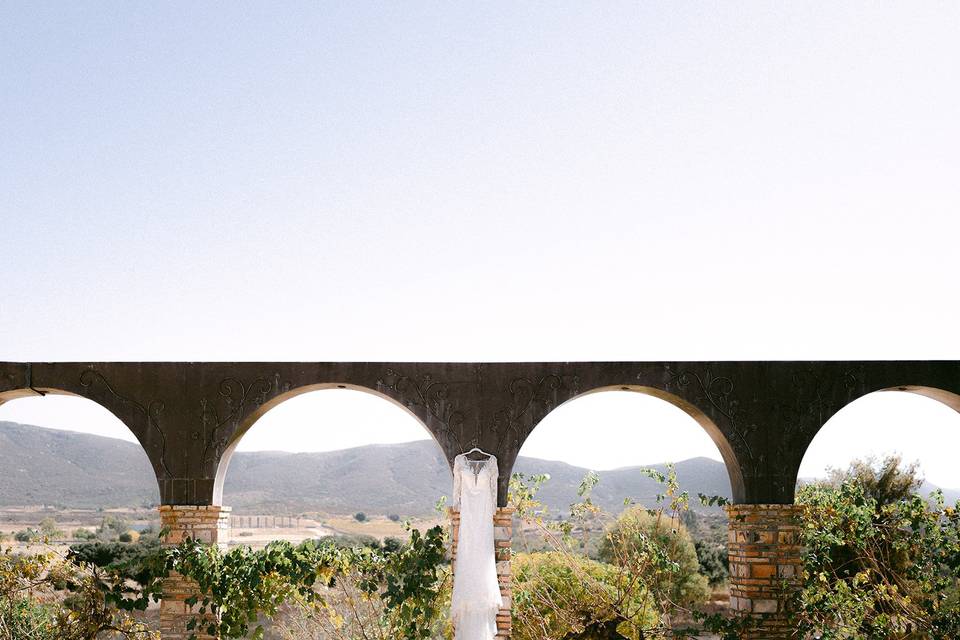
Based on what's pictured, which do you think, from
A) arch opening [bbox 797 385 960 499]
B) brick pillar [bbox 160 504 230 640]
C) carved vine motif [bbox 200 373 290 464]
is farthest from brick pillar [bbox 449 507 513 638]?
arch opening [bbox 797 385 960 499]

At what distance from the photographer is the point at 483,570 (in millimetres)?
6379

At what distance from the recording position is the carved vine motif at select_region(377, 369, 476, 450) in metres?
6.76

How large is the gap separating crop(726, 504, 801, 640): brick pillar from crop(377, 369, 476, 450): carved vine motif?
2.29 meters

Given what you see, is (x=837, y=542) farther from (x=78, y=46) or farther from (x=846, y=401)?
(x=78, y=46)

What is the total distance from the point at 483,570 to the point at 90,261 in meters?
6.19

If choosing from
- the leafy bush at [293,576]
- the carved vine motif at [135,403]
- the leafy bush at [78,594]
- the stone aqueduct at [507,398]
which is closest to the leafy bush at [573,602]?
the stone aqueduct at [507,398]

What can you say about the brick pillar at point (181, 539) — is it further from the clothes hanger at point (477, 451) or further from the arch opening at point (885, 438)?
the arch opening at point (885, 438)

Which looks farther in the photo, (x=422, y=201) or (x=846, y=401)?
(x=422, y=201)

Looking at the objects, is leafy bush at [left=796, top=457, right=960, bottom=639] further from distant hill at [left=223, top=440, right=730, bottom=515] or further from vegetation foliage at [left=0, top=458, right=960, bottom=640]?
distant hill at [left=223, top=440, right=730, bottom=515]

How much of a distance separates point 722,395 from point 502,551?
6.82 feet

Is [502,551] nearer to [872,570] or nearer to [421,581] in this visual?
[421,581]

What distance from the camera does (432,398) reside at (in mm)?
6789

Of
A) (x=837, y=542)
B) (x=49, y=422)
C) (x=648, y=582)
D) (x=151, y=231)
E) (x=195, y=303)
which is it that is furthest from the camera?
(x=49, y=422)

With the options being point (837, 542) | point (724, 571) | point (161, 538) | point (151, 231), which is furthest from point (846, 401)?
point (724, 571)
